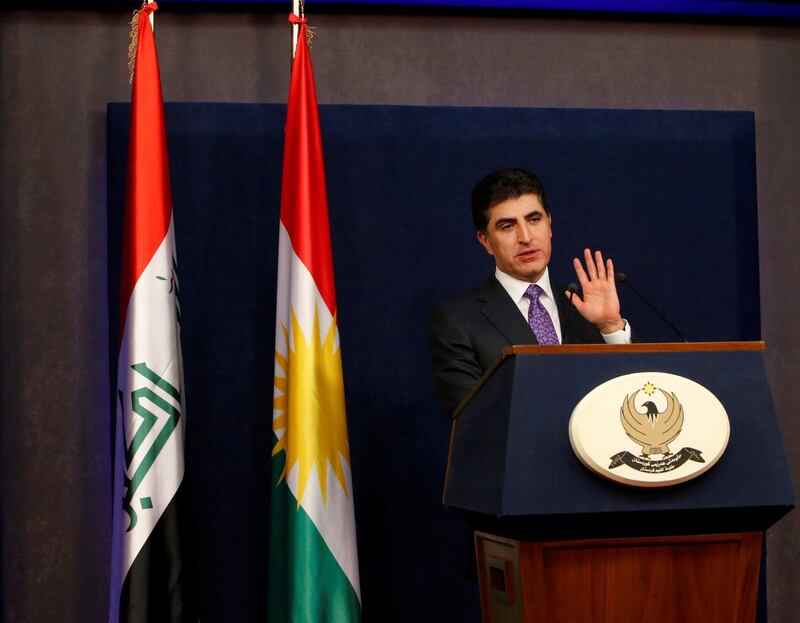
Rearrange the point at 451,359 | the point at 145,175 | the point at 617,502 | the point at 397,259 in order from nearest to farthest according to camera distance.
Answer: the point at 617,502
the point at 451,359
the point at 145,175
the point at 397,259

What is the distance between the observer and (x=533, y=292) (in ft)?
10.00

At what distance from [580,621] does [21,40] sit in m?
2.93

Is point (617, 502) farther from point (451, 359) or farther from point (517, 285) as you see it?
point (517, 285)

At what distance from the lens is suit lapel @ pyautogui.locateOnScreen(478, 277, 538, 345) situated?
2924mm

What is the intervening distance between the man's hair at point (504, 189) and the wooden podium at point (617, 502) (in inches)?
37.0

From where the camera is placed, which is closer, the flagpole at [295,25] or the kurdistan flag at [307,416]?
the kurdistan flag at [307,416]

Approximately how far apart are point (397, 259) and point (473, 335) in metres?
1.01

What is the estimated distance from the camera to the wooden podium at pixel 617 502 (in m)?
2.17

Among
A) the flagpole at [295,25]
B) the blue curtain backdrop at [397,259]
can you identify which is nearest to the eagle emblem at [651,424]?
the blue curtain backdrop at [397,259]

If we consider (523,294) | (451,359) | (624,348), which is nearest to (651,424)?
(624,348)

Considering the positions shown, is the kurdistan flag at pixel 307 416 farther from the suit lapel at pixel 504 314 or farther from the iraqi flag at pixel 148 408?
the suit lapel at pixel 504 314

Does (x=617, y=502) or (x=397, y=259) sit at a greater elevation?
(x=397, y=259)

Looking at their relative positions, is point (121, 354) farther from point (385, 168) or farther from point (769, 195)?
point (769, 195)

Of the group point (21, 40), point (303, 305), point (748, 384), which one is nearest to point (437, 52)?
point (303, 305)
